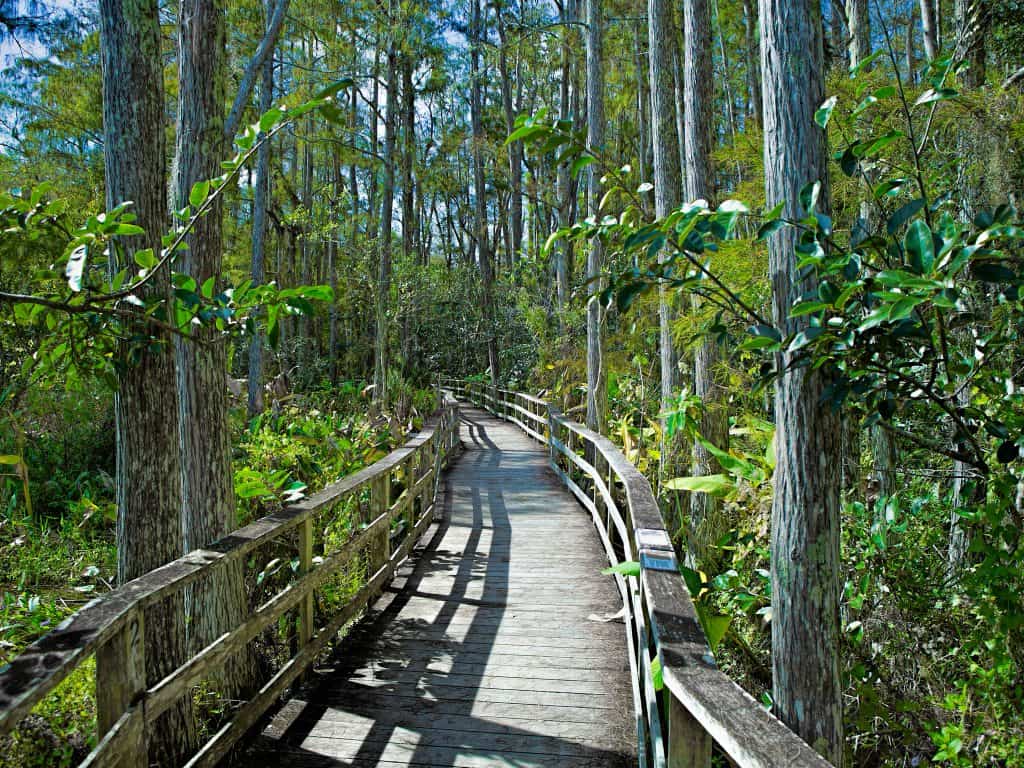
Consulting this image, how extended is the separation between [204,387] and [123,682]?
1738 mm

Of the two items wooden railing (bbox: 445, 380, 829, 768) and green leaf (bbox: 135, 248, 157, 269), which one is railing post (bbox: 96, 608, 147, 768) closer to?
green leaf (bbox: 135, 248, 157, 269)

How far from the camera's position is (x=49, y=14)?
9680 mm

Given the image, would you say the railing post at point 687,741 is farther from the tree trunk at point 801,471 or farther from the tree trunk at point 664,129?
the tree trunk at point 664,129

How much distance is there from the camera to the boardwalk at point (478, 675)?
3.29 metres

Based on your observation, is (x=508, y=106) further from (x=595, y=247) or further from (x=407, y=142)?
(x=595, y=247)

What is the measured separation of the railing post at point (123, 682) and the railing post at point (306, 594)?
60.4 inches

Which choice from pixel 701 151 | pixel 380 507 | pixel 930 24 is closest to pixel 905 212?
pixel 380 507

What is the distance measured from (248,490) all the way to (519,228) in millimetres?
22260

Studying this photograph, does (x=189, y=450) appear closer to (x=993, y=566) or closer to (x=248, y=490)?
(x=248, y=490)

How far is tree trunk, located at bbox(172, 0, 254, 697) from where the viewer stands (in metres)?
3.62

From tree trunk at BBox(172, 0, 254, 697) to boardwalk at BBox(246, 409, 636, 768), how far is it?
A: 62 centimetres

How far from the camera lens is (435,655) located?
441cm

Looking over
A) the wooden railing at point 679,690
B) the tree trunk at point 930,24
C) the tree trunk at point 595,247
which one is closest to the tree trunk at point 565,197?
the tree trunk at point 595,247

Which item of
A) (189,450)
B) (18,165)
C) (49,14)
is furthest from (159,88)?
(18,165)
